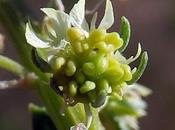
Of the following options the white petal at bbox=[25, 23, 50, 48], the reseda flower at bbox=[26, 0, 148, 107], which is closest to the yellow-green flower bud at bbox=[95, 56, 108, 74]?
the reseda flower at bbox=[26, 0, 148, 107]

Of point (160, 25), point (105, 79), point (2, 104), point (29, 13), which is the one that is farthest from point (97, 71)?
point (160, 25)

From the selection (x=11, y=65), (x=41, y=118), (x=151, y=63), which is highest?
(x=11, y=65)

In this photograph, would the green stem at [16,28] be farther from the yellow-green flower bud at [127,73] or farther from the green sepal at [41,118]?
the yellow-green flower bud at [127,73]

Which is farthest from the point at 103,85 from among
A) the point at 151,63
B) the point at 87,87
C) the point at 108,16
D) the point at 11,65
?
the point at 151,63

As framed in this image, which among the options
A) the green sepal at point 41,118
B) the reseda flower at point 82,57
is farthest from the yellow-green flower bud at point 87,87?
the green sepal at point 41,118

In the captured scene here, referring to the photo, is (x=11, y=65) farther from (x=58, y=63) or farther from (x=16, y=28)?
(x=58, y=63)
